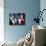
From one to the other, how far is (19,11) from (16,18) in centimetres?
32

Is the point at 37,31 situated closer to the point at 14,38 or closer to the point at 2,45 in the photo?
the point at 2,45

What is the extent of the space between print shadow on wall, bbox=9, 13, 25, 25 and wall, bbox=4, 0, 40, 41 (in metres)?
0.13

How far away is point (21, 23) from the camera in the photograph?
19.1ft

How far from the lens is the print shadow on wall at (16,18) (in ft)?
18.9

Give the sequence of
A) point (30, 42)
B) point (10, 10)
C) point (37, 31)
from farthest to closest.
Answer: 1. point (10, 10)
2. point (30, 42)
3. point (37, 31)

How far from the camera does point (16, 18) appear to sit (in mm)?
5801

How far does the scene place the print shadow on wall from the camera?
5773 mm

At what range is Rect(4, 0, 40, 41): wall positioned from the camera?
18.9 feet

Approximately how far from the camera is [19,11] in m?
5.79

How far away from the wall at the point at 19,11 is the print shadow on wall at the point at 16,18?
126mm

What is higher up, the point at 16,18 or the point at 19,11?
the point at 19,11

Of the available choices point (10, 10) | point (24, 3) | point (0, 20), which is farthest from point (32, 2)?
point (0, 20)

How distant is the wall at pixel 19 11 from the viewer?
5.75 metres

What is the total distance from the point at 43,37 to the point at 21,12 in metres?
3.18
